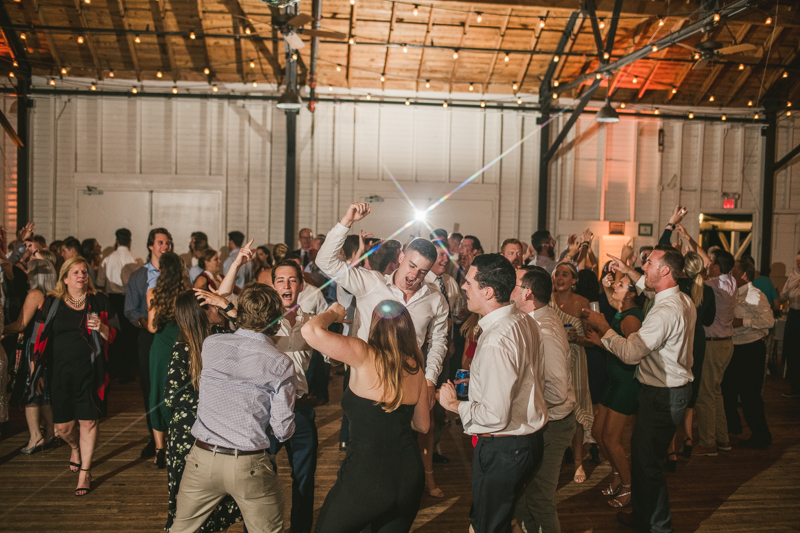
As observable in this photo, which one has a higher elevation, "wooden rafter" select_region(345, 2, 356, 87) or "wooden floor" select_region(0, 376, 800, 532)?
"wooden rafter" select_region(345, 2, 356, 87)

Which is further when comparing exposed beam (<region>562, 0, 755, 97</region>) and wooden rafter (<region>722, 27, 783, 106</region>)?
wooden rafter (<region>722, 27, 783, 106</region>)

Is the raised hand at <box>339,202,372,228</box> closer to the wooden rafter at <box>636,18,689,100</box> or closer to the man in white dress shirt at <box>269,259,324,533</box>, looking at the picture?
the man in white dress shirt at <box>269,259,324,533</box>

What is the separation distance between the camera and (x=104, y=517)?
3.43 metres

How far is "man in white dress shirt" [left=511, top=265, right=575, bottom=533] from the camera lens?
273 cm

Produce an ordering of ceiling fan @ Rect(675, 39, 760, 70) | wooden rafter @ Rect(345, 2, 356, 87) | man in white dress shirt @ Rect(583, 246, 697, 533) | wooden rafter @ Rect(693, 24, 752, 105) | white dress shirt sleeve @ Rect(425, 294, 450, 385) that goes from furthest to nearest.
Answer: wooden rafter @ Rect(693, 24, 752, 105) → wooden rafter @ Rect(345, 2, 356, 87) → ceiling fan @ Rect(675, 39, 760, 70) → white dress shirt sleeve @ Rect(425, 294, 450, 385) → man in white dress shirt @ Rect(583, 246, 697, 533)

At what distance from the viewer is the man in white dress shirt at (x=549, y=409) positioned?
8.95 ft

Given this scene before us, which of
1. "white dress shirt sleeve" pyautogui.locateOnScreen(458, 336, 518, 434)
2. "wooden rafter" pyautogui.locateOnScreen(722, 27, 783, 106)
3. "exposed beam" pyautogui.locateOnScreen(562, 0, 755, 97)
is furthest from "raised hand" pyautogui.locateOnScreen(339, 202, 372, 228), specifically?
"wooden rafter" pyautogui.locateOnScreen(722, 27, 783, 106)

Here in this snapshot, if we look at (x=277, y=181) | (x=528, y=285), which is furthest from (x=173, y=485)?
(x=277, y=181)

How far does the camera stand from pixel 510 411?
7.23 ft

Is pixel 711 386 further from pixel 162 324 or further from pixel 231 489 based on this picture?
pixel 162 324

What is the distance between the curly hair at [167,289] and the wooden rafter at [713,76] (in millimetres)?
10698

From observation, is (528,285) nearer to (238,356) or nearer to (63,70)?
(238,356)

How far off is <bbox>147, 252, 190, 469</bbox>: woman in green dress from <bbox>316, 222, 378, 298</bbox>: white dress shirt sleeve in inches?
47.3

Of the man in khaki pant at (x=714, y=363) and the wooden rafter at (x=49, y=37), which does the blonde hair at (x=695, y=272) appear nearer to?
the man in khaki pant at (x=714, y=363)
